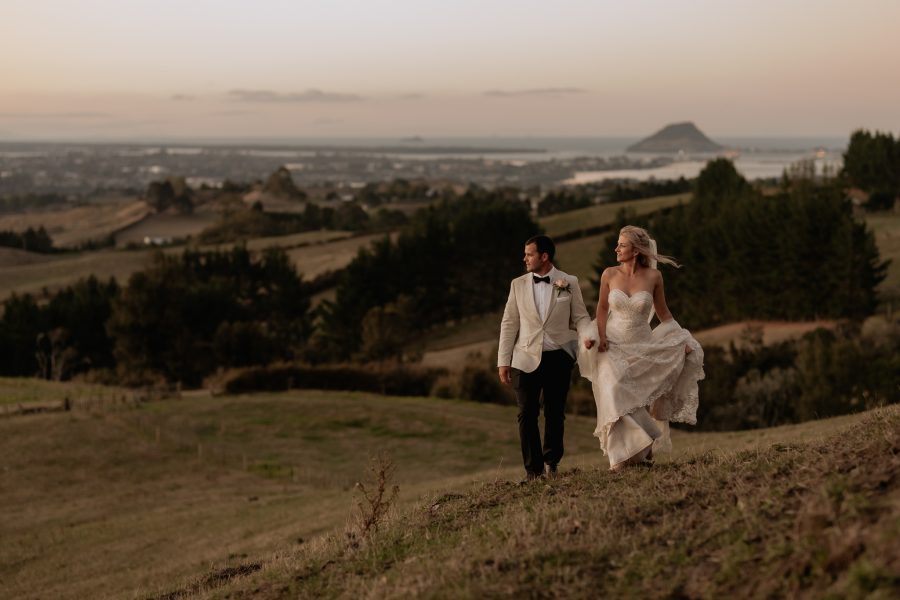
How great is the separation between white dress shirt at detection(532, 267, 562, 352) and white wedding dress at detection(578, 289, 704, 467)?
41 cm

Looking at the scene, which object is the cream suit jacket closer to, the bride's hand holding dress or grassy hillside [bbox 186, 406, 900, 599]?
the bride's hand holding dress

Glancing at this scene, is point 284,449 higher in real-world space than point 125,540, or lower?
lower

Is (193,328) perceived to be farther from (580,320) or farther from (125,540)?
(580,320)

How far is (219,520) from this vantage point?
2464 centimetres

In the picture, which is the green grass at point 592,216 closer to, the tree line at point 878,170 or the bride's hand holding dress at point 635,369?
the tree line at point 878,170

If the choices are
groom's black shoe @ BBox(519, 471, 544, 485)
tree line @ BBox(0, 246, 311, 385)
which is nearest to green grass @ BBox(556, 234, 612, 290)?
tree line @ BBox(0, 246, 311, 385)

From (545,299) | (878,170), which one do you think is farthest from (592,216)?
(545,299)

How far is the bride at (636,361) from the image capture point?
10.8 m

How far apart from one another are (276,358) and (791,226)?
3824cm

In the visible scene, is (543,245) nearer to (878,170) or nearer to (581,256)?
(581,256)

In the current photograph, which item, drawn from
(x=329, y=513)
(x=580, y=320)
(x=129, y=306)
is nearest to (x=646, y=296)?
(x=580, y=320)

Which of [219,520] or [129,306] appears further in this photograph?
[129,306]

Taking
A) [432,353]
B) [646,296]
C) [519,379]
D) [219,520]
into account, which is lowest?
[432,353]

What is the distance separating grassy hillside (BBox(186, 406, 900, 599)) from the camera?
6.61 m
